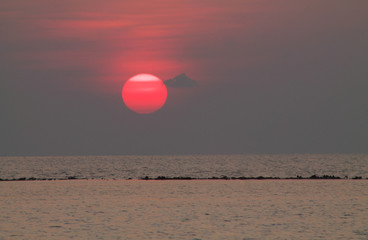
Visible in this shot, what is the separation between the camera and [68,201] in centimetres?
6694

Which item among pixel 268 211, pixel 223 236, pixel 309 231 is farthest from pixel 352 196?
pixel 223 236

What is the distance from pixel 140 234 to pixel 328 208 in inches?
974

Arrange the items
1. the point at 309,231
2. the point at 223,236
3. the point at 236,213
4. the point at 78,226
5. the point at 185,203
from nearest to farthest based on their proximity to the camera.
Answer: the point at 223,236 → the point at 309,231 → the point at 78,226 → the point at 236,213 → the point at 185,203

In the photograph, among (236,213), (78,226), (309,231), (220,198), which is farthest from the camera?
(220,198)

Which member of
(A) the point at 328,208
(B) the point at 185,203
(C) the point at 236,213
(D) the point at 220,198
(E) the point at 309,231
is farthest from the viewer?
(D) the point at 220,198

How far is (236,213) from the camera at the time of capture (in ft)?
170

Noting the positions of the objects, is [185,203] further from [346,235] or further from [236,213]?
[346,235]

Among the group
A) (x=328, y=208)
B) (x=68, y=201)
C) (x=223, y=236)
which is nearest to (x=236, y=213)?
(x=328, y=208)

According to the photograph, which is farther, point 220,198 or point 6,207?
point 220,198

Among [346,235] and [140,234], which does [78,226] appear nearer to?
[140,234]

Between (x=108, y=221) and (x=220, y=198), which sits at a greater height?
(x=220, y=198)

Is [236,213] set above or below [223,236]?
above

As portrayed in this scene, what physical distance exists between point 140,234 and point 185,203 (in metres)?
24.8

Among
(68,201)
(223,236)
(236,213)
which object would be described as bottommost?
(223,236)
